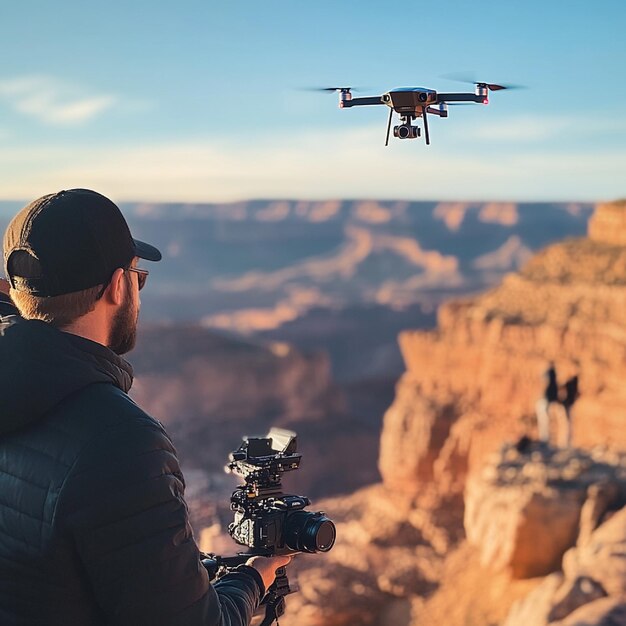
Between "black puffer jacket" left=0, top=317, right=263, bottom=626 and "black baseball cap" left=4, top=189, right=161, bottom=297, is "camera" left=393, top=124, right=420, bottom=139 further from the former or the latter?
"black puffer jacket" left=0, top=317, right=263, bottom=626

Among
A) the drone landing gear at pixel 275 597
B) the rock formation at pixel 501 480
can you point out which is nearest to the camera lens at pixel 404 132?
the drone landing gear at pixel 275 597

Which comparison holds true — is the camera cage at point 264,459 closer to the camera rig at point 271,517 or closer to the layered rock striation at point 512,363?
the camera rig at point 271,517

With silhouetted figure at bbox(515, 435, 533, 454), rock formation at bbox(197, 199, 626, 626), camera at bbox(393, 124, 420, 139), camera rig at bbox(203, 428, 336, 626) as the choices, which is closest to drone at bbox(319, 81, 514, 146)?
camera at bbox(393, 124, 420, 139)

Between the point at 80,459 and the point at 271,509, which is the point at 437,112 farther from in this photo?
the point at 80,459

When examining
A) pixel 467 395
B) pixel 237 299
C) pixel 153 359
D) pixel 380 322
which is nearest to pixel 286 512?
pixel 467 395

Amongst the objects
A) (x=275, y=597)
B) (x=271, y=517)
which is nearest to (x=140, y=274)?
(x=271, y=517)

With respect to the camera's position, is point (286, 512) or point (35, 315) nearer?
point (35, 315)

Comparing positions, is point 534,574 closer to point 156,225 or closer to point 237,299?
point 237,299
